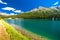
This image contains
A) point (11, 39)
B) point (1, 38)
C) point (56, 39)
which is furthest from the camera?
point (56, 39)

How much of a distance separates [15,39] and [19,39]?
53cm

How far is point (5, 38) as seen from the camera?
1343 centimetres

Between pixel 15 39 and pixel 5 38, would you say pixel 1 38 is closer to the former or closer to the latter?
pixel 5 38

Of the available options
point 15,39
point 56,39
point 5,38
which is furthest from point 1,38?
point 56,39

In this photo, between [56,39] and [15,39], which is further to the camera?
[56,39]

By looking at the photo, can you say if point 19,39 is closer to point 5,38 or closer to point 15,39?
point 15,39

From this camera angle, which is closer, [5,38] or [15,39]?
[5,38]

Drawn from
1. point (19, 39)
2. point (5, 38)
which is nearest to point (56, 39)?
point (19, 39)

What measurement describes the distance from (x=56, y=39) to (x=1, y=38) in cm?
1239

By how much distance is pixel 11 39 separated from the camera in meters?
14.1

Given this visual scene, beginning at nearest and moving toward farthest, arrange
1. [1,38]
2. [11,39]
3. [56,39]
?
[1,38] → [11,39] → [56,39]

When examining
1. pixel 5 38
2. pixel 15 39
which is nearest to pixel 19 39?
pixel 15 39

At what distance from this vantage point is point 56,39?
2350cm

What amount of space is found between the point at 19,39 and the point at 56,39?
10.2m
